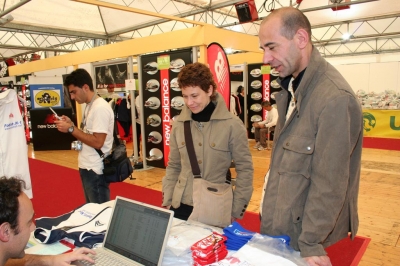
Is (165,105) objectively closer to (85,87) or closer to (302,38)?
(85,87)

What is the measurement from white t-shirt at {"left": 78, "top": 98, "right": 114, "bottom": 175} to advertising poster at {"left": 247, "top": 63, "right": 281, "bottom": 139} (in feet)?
20.3

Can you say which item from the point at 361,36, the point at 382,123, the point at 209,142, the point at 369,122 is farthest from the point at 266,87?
the point at 361,36

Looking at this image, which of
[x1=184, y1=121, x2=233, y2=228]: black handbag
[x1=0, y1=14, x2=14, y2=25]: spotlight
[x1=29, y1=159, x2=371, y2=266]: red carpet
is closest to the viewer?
[x1=184, y1=121, x2=233, y2=228]: black handbag

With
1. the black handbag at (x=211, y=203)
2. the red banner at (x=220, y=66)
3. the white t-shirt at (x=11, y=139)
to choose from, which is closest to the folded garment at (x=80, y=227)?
the black handbag at (x=211, y=203)

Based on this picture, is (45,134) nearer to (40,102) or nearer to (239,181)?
(40,102)

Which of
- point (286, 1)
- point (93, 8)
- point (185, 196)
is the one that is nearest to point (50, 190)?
point (185, 196)

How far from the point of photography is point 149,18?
1034cm

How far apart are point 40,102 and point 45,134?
926 millimetres

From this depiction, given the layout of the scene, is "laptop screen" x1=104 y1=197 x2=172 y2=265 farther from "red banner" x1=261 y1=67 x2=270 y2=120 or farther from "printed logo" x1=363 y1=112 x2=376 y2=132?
"printed logo" x1=363 y1=112 x2=376 y2=132

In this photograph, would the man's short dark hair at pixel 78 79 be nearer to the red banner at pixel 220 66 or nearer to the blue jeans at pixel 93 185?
the blue jeans at pixel 93 185

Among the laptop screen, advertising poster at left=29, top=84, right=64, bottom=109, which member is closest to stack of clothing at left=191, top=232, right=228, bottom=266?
the laptop screen

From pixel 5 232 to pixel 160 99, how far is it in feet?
15.4

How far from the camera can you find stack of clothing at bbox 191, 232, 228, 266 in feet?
4.01

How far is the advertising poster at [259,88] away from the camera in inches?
318
